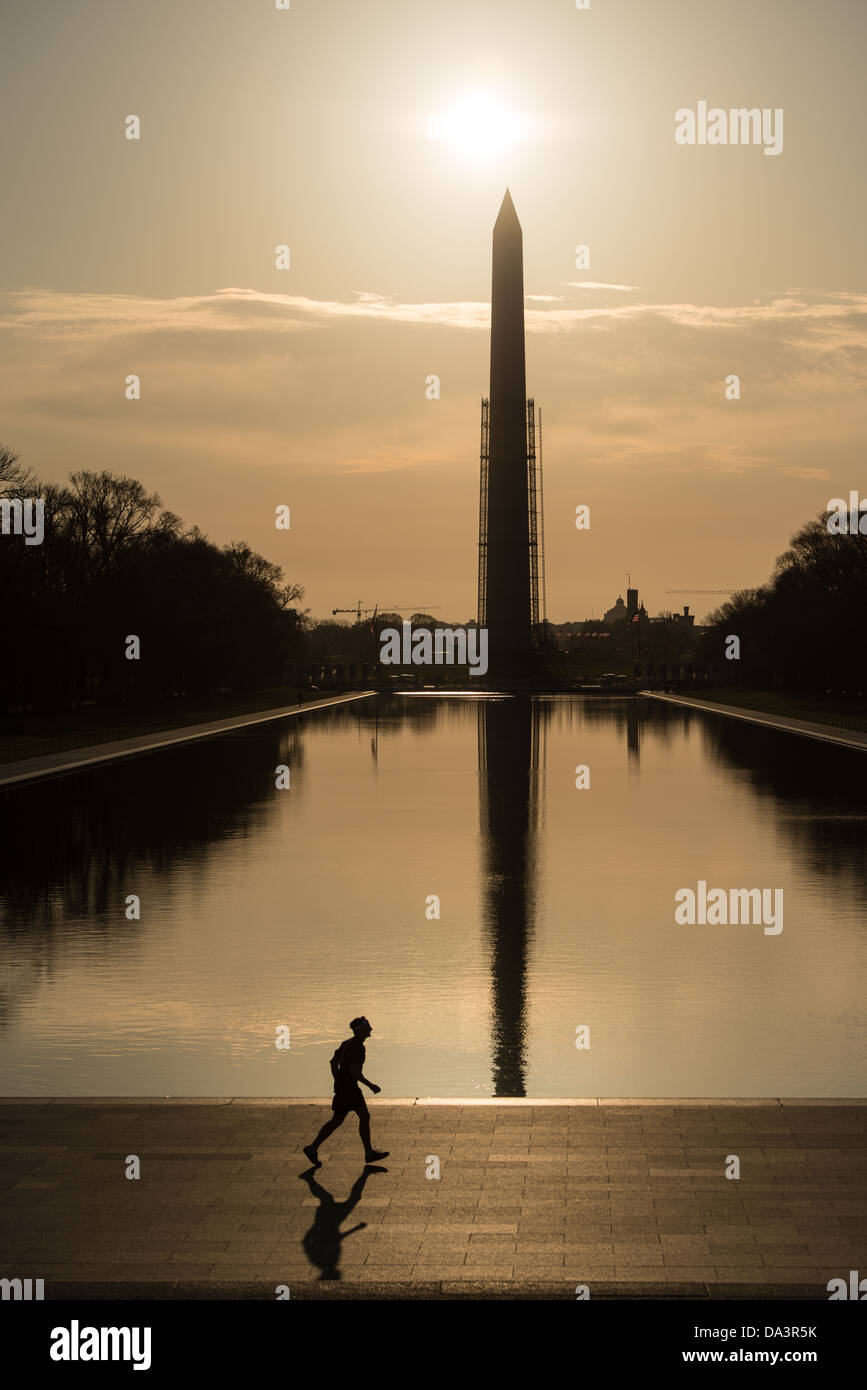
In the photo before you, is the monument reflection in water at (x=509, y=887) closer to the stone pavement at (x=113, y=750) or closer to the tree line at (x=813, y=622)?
the stone pavement at (x=113, y=750)

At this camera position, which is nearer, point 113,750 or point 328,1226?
point 328,1226

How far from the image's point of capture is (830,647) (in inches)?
3455

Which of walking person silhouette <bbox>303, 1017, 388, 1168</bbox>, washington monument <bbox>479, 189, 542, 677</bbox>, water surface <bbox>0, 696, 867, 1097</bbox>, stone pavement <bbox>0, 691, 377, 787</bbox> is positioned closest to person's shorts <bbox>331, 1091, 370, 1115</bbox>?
walking person silhouette <bbox>303, 1017, 388, 1168</bbox>

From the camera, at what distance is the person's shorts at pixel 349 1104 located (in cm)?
808

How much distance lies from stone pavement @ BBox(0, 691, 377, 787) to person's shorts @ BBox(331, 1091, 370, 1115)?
24.5 m

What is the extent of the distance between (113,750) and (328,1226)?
1415 inches

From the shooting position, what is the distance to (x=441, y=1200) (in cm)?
747

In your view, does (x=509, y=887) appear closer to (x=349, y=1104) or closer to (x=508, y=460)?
(x=349, y=1104)

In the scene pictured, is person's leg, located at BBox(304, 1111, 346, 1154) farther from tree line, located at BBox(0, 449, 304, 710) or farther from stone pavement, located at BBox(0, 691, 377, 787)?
tree line, located at BBox(0, 449, 304, 710)

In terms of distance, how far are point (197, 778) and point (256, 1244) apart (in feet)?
87.4

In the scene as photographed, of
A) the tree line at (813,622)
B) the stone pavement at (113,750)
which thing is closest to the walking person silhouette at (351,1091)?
the stone pavement at (113,750)

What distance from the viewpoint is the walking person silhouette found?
8.04 m

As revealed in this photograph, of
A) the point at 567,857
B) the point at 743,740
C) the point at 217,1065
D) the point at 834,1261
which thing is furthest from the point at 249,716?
the point at 834,1261

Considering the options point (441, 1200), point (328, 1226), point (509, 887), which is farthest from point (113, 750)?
point (328, 1226)
